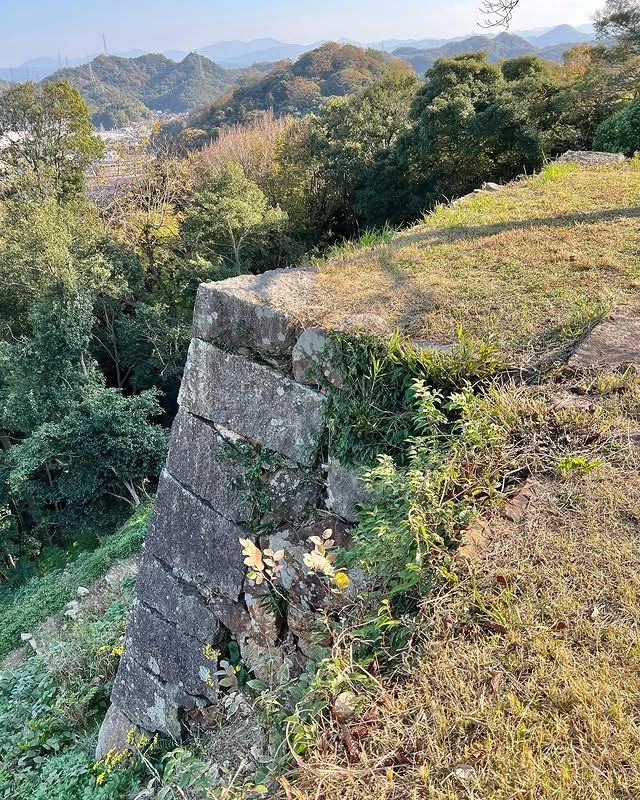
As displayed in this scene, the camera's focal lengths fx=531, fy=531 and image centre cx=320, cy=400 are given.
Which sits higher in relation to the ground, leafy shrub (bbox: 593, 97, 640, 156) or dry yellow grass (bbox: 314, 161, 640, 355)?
leafy shrub (bbox: 593, 97, 640, 156)

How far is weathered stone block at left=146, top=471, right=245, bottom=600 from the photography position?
292 centimetres

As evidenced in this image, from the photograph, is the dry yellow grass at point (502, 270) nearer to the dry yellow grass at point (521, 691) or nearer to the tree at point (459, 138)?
the dry yellow grass at point (521, 691)

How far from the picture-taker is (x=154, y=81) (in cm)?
8444

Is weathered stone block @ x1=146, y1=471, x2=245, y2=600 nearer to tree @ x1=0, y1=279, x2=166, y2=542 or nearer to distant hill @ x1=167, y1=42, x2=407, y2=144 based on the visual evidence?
tree @ x1=0, y1=279, x2=166, y2=542

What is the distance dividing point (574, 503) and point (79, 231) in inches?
608

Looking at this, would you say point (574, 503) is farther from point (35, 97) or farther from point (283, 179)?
point (35, 97)

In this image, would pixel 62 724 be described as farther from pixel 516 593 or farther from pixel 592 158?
pixel 592 158

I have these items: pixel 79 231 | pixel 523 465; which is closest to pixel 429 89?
pixel 79 231

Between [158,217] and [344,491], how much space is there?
1500 cm

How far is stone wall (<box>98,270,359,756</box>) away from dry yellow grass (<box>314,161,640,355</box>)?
1.18ft

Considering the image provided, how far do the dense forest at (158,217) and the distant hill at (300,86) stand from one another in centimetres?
1621

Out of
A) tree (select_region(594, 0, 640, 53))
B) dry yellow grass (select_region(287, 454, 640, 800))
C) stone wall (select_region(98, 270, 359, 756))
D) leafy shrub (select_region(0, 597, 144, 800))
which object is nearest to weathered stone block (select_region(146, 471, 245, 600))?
stone wall (select_region(98, 270, 359, 756))

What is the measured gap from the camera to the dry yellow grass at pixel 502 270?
2.80 m

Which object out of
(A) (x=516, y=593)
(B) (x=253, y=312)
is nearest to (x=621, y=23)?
(B) (x=253, y=312)
